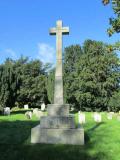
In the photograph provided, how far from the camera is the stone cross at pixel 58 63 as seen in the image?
38.8ft

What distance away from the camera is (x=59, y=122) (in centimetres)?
1112

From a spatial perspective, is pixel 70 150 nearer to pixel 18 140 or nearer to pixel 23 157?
pixel 23 157

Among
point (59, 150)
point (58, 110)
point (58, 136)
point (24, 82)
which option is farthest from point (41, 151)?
point (24, 82)

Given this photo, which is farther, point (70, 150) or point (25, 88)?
point (25, 88)

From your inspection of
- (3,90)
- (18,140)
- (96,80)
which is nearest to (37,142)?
(18,140)

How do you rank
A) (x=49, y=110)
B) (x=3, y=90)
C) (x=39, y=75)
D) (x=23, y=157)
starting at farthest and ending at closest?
(x=39, y=75) → (x=3, y=90) → (x=49, y=110) → (x=23, y=157)

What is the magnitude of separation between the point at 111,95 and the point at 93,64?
5575mm

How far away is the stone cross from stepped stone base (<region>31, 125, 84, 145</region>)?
128 cm

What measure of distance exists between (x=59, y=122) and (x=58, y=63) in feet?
7.68

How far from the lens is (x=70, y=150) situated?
31.9ft

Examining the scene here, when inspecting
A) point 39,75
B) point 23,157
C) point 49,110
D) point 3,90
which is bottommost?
point 23,157

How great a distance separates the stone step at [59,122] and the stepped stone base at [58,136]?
19cm

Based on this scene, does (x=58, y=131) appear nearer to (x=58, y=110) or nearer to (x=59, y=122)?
(x=59, y=122)

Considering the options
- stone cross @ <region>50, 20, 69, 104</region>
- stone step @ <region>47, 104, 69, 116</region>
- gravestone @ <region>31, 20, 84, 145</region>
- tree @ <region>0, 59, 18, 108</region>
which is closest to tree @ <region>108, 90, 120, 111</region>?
tree @ <region>0, 59, 18, 108</region>
